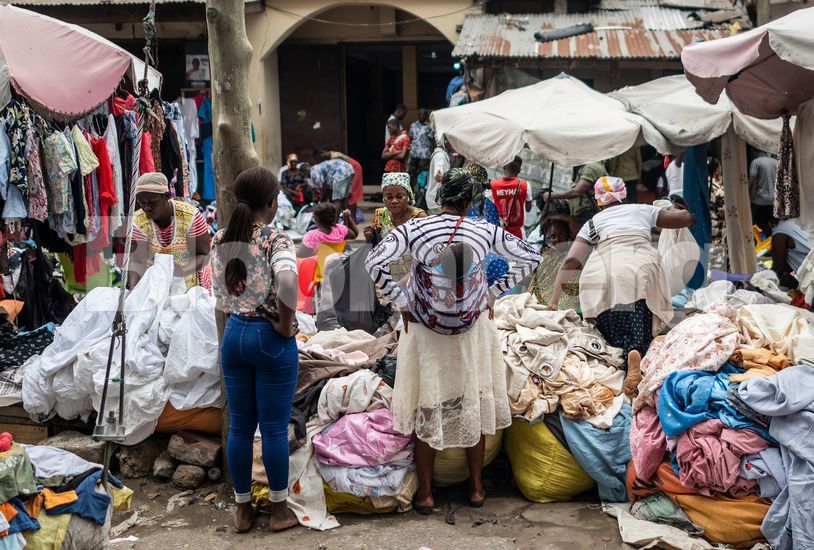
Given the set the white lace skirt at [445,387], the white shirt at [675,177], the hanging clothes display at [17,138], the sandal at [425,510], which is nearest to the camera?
the white lace skirt at [445,387]

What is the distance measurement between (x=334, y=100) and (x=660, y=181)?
19.3ft

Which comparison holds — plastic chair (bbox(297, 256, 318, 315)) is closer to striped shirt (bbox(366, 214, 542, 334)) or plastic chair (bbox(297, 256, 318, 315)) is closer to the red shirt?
the red shirt

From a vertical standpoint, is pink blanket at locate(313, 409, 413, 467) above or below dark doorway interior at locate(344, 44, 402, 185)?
below

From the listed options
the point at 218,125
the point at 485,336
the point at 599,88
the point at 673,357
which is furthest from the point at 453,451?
the point at 599,88

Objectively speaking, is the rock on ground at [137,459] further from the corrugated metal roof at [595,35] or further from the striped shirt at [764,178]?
the corrugated metal roof at [595,35]

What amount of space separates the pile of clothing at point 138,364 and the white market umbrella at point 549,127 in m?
3.29

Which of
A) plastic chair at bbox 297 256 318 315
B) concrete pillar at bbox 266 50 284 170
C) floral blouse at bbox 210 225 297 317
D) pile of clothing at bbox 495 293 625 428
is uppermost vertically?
concrete pillar at bbox 266 50 284 170

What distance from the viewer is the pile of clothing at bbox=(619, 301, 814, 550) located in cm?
358

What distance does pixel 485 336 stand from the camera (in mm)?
4172

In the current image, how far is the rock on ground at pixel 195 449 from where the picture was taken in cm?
462

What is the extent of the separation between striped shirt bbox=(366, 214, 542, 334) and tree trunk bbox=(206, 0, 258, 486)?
1.01 m

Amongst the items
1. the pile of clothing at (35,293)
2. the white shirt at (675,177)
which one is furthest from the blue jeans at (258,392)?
the white shirt at (675,177)

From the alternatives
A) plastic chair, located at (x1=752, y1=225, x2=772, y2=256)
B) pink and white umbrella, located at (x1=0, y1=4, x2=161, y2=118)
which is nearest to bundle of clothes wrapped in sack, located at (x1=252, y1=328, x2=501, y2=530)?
pink and white umbrella, located at (x1=0, y1=4, x2=161, y2=118)

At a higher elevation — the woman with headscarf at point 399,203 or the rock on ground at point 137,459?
the woman with headscarf at point 399,203
